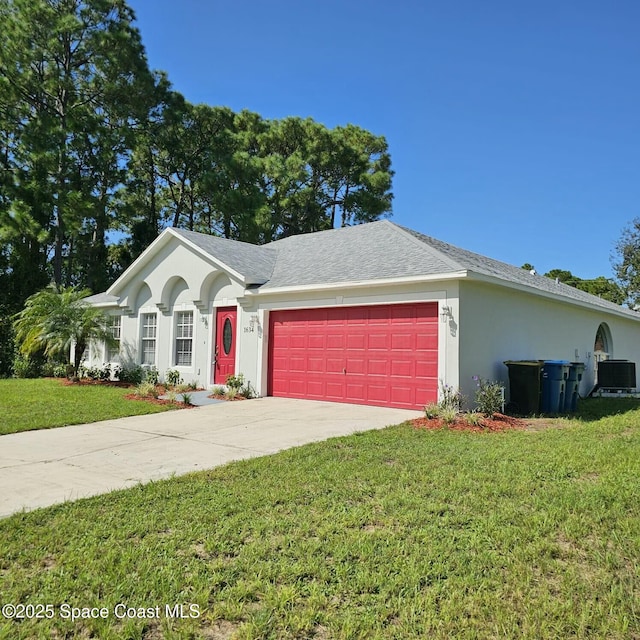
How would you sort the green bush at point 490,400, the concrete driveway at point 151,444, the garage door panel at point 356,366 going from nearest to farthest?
the concrete driveway at point 151,444
the green bush at point 490,400
the garage door panel at point 356,366

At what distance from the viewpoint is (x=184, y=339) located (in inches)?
635

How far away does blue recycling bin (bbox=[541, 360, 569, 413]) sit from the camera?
1130cm

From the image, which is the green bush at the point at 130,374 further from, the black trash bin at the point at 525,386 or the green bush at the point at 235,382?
the black trash bin at the point at 525,386

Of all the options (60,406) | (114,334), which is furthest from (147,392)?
(114,334)

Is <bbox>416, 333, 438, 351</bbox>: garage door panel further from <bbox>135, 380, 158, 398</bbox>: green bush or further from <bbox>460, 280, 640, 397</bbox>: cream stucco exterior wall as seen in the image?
<bbox>135, 380, 158, 398</bbox>: green bush

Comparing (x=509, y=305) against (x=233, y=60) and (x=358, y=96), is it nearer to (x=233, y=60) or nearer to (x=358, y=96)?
(x=358, y=96)

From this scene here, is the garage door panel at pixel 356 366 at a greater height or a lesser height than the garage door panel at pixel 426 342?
lesser

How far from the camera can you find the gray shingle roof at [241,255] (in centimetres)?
1464

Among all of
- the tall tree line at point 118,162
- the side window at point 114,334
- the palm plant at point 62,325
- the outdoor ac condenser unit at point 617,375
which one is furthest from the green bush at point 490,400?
the tall tree line at point 118,162

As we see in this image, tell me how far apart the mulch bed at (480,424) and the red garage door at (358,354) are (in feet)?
4.67

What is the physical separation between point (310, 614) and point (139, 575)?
4.09 feet

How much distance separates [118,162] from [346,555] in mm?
30985

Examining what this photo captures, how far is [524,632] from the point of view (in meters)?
2.81

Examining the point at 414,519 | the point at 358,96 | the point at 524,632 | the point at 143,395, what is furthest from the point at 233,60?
the point at 524,632
